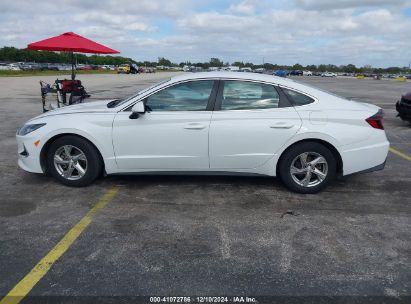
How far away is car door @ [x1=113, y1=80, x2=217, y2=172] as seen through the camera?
4895 millimetres

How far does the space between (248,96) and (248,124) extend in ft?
1.28

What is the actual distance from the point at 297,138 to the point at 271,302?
2515 millimetres

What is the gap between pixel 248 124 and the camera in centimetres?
487

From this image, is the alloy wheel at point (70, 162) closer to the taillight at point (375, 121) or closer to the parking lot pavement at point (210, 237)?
the parking lot pavement at point (210, 237)

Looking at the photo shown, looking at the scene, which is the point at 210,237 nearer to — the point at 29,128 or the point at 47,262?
the point at 47,262

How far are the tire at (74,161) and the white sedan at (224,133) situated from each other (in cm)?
1

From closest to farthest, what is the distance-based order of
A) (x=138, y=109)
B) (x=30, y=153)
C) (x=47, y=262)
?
(x=47, y=262)
(x=138, y=109)
(x=30, y=153)

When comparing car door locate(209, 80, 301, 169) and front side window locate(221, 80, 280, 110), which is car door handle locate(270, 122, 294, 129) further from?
front side window locate(221, 80, 280, 110)

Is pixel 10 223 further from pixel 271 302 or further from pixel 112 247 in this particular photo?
pixel 271 302

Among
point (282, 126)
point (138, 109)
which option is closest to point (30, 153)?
point (138, 109)

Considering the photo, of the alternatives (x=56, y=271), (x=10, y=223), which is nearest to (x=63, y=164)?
(x=10, y=223)

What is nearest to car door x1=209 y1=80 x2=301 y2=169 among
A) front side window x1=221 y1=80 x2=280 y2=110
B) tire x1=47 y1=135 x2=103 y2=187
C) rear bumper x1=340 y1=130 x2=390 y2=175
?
front side window x1=221 y1=80 x2=280 y2=110

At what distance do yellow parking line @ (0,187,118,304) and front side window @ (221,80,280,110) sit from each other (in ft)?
6.57

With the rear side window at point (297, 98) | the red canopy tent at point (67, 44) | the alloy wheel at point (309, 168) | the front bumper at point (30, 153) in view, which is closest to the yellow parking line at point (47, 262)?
the front bumper at point (30, 153)
